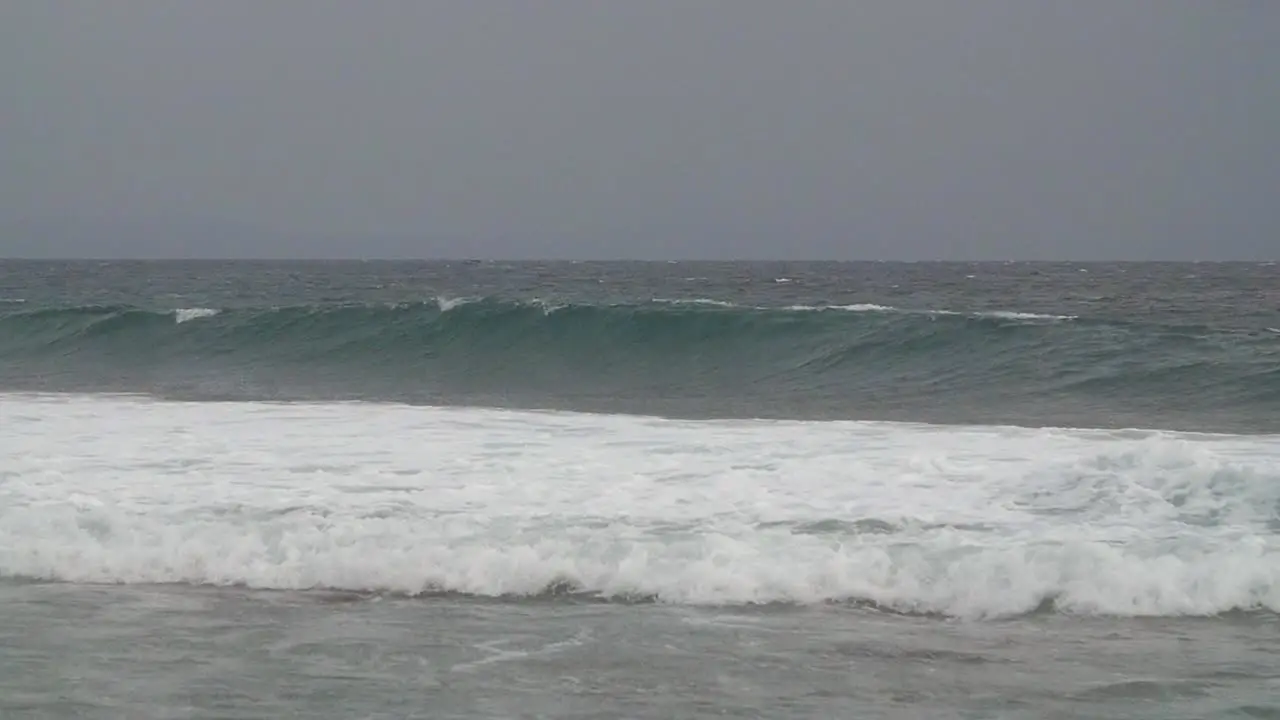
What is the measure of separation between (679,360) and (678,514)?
47.1 ft

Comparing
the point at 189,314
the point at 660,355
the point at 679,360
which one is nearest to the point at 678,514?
the point at 679,360

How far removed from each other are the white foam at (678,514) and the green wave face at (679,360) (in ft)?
16.8

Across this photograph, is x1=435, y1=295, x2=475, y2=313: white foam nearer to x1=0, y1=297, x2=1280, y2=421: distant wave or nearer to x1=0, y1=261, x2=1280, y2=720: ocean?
x1=0, y1=297, x2=1280, y2=421: distant wave

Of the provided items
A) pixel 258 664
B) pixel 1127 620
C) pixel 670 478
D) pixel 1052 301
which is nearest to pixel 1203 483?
pixel 1127 620

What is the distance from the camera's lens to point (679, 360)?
915 inches

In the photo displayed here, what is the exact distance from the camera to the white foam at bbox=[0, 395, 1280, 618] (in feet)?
24.6

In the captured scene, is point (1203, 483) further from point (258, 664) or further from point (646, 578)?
point (258, 664)

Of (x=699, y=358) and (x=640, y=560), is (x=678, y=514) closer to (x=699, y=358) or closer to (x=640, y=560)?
(x=640, y=560)

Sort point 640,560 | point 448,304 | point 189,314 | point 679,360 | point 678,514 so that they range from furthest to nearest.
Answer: point 189,314 → point 448,304 → point 679,360 → point 678,514 → point 640,560

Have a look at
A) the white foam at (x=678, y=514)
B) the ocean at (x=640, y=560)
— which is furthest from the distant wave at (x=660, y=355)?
the white foam at (x=678, y=514)

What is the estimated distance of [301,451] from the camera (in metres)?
11.4

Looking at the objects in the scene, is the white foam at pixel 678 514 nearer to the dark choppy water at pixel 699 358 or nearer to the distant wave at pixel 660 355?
the dark choppy water at pixel 699 358

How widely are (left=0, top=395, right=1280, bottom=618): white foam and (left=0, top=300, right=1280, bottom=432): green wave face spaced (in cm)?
512

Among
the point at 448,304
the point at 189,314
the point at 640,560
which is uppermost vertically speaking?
the point at 448,304
